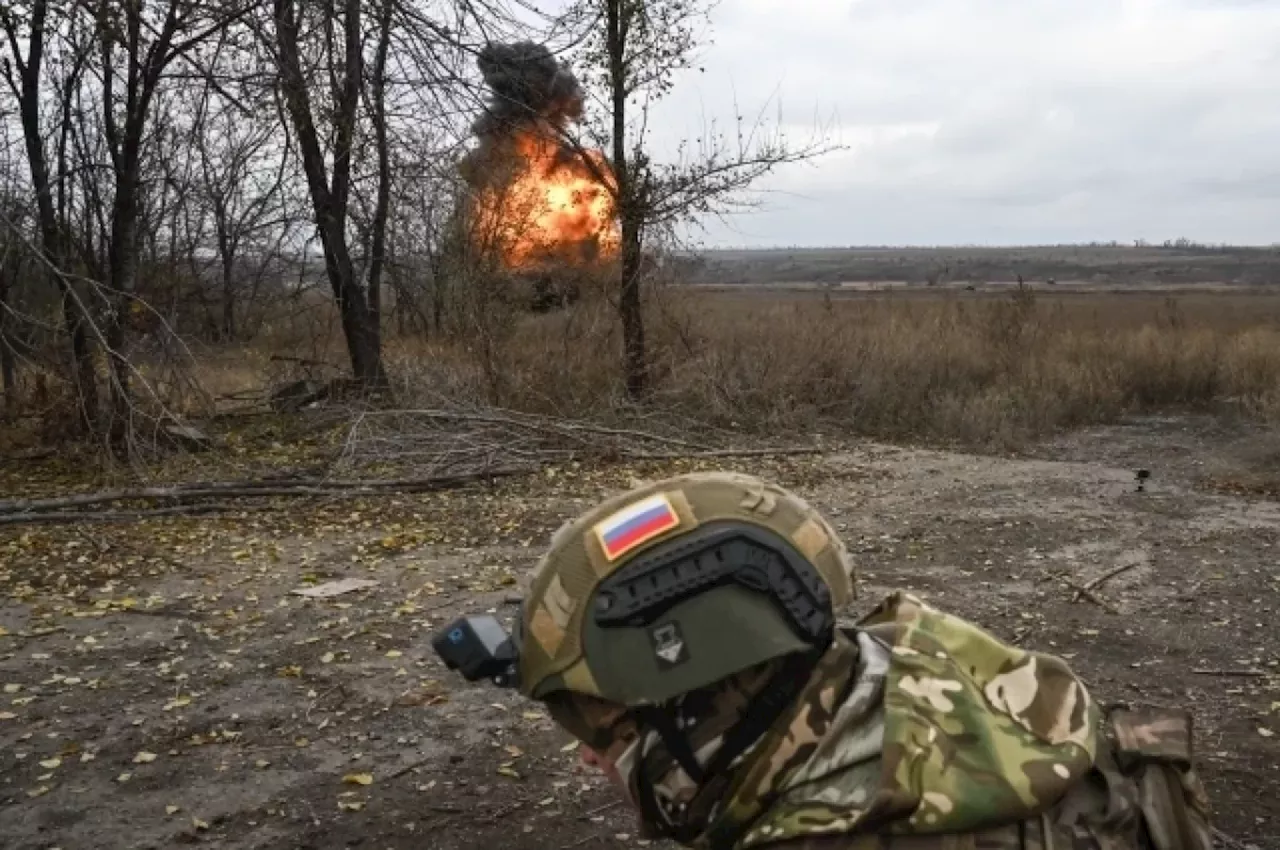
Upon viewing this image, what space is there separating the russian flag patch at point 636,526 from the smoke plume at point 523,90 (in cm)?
728

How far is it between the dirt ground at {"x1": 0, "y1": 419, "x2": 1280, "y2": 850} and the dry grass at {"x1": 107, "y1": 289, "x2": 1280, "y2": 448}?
276 centimetres

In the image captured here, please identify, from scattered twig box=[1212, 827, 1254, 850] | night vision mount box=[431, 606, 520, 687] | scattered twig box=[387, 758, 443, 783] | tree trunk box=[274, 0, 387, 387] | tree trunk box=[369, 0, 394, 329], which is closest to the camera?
night vision mount box=[431, 606, 520, 687]

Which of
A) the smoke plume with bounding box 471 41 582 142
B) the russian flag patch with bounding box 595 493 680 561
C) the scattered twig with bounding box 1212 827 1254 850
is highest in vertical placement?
the smoke plume with bounding box 471 41 582 142

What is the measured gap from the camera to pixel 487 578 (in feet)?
20.9

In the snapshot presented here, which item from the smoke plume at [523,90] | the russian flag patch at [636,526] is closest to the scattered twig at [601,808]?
the russian flag patch at [636,526]

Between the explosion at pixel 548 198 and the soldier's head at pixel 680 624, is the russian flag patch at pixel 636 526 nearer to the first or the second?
the soldier's head at pixel 680 624

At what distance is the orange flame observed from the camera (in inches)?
498

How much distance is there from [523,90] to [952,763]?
9.21 m

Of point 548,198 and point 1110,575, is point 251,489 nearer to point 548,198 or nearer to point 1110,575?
point 1110,575

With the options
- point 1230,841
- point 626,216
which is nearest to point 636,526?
point 1230,841

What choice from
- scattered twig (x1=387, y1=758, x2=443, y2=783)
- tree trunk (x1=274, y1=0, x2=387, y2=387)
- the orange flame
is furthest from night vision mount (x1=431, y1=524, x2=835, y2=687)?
the orange flame

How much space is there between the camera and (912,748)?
1230mm

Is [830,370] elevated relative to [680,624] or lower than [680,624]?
lower

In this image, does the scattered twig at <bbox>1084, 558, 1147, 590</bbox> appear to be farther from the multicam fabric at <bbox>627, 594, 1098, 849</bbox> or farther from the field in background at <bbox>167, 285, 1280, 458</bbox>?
the field in background at <bbox>167, 285, 1280, 458</bbox>
